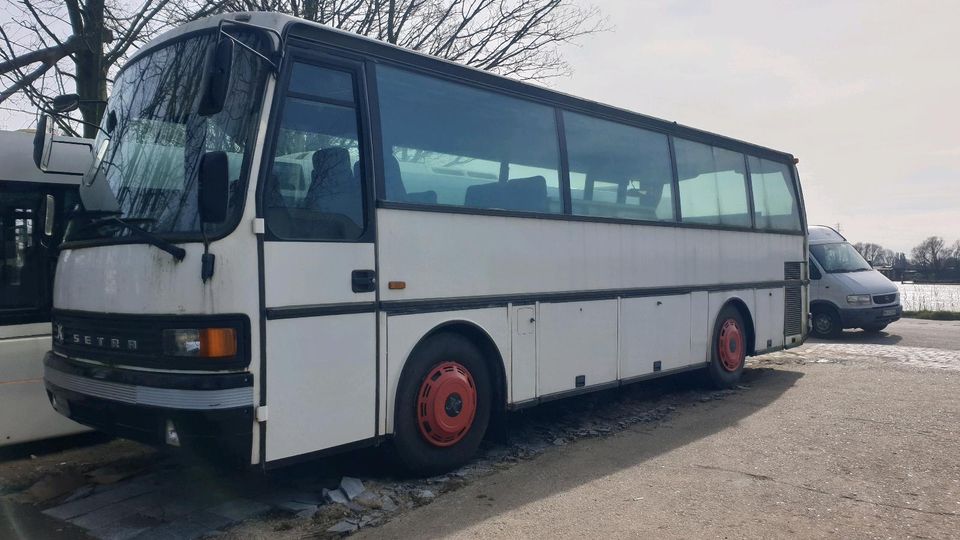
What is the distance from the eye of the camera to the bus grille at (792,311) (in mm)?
11672

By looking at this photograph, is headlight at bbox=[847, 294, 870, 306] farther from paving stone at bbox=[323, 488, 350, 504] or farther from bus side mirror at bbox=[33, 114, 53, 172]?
bus side mirror at bbox=[33, 114, 53, 172]

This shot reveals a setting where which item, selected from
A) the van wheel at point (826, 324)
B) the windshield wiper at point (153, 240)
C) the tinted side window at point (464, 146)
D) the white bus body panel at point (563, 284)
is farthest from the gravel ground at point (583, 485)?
the van wheel at point (826, 324)

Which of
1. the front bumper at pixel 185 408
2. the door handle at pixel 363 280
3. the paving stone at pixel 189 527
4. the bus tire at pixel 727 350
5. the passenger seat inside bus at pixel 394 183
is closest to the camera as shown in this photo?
the front bumper at pixel 185 408

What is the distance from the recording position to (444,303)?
6.16 metres

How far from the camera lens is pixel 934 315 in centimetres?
2219

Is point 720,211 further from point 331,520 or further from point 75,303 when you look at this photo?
point 75,303

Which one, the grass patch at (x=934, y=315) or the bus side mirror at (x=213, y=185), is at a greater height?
the bus side mirror at (x=213, y=185)

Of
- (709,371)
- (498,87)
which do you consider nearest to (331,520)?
(498,87)

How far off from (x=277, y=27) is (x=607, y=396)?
20.1 feet

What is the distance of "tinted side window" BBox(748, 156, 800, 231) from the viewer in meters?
11.2

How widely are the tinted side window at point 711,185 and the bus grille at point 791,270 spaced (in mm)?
1371

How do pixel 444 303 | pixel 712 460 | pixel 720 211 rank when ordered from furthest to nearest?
pixel 720 211 → pixel 712 460 → pixel 444 303

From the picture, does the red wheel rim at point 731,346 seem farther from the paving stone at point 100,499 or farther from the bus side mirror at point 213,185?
the bus side mirror at point 213,185

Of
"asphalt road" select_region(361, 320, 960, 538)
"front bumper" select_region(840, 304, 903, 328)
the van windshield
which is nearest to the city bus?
"asphalt road" select_region(361, 320, 960, 538)
